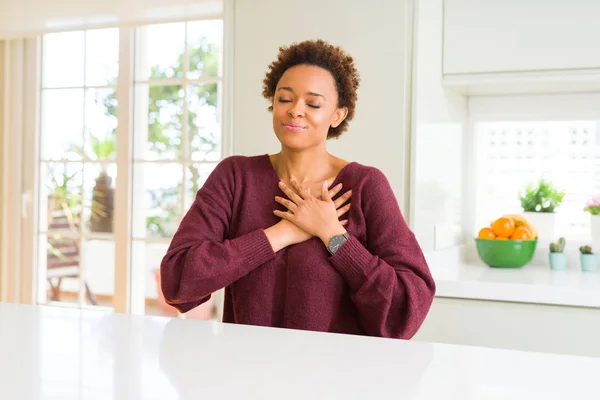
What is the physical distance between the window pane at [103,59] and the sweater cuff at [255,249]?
13.4ft

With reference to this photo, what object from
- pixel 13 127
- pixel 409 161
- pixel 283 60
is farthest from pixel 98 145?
pixel 283 60

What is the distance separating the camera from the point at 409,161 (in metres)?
2.24

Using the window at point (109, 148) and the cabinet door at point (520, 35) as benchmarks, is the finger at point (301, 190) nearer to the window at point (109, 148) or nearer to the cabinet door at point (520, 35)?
the cabinet door at point (520, 35)

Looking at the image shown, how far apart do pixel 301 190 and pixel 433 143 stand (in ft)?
3.84

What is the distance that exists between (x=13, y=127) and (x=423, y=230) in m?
2.49

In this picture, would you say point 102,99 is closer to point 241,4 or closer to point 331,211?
point 241,4

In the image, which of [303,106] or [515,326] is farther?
[515,326]

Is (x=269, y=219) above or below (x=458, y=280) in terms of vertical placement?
above

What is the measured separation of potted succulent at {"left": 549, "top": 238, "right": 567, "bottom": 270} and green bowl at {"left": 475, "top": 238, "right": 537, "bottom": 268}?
0.24ft

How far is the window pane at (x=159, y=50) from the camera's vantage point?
3492 mm

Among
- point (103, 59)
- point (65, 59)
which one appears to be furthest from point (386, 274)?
point (103, 59)

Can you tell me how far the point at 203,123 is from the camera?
554 centimetres

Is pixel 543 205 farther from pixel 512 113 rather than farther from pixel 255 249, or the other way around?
pixel 255 249

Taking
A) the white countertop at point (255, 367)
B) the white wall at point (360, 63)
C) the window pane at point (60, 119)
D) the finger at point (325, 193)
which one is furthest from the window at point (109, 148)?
the white countertop at point (255, 367)
